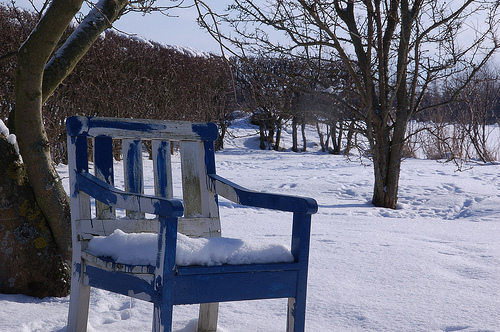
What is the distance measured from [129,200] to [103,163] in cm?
47

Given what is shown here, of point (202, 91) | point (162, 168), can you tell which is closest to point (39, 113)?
point (162, 168)

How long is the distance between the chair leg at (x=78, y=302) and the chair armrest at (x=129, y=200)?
0.85ft

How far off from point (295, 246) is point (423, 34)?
168 inches

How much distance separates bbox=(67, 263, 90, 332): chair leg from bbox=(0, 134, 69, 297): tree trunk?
1.71ft

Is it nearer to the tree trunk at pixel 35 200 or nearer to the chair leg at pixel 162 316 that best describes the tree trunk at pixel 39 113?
the tree trunk at pixel 35 200

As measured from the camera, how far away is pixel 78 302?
1383mm

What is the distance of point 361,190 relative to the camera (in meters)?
6.21

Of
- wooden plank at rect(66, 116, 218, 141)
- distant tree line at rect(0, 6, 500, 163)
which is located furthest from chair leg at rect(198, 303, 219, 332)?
distant tree line at rect(0, 6, 500, 163)

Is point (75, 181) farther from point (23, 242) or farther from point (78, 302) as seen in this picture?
point (23, 242)

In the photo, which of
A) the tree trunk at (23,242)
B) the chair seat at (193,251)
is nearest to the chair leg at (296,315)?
the chair seat at (193,251)

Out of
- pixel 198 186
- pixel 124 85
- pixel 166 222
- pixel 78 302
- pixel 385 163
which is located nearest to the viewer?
pixel 166 222

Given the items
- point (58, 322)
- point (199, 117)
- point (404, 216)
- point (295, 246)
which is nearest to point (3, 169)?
point (58, 322)

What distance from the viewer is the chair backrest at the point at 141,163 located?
4.85 feet

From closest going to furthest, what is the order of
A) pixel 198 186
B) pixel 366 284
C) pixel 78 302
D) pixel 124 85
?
pixel 78 302, pixel 198 186, pixel 366 284, pixel 124 85
